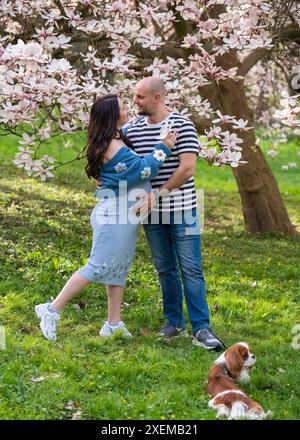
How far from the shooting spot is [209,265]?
7949 mm

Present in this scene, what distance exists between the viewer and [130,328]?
19.2ft

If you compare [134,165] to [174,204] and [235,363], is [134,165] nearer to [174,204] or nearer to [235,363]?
[174,204]

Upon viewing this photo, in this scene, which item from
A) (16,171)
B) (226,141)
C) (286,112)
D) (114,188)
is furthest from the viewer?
(16,171)

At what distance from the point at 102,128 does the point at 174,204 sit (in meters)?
0.73

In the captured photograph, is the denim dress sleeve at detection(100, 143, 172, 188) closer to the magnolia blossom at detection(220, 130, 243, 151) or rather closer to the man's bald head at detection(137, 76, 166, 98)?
the man's bald head at detection(137, 76, 166, 98)

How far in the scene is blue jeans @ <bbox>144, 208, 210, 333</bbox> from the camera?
5.38 meters

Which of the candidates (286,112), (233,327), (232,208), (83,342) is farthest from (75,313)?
(232,208)

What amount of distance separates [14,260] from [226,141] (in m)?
2.31

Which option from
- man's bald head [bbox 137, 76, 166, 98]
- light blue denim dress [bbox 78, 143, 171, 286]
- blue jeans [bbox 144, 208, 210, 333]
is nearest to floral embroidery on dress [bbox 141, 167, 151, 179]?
light blue denim dress [bbox 78, 143, 171, 286]

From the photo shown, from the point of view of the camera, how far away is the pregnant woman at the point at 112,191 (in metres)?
5.11

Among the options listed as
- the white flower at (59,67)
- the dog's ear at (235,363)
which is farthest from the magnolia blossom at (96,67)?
the dog's ear at (235,363)

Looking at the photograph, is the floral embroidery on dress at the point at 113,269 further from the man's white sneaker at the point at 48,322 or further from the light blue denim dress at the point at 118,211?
the man's white sneaker at the point at 48,322

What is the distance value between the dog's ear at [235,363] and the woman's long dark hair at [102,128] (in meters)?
1.55
